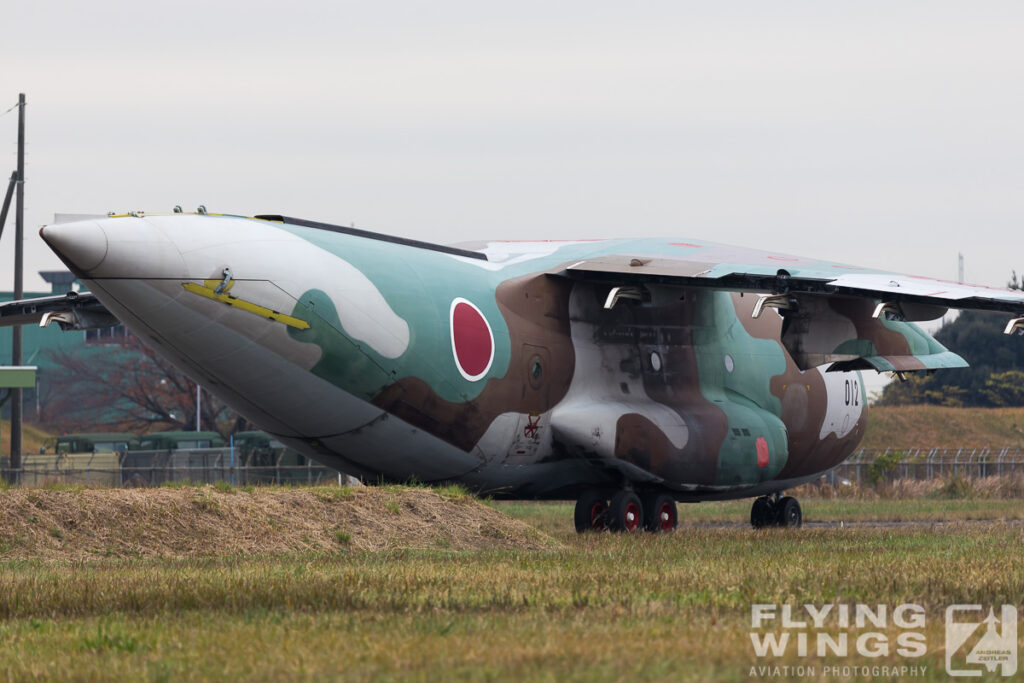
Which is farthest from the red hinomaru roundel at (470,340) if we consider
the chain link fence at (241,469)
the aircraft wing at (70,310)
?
the chain link fence at (241,469)

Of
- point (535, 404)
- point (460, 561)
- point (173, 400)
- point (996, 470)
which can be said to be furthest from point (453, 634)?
point (173, 400)

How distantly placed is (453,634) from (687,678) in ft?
7.43

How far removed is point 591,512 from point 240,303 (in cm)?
797

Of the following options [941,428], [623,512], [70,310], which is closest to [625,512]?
[623,512]

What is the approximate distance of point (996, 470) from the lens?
5159 cm

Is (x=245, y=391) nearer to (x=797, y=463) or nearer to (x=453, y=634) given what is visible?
(x=453, y=634)

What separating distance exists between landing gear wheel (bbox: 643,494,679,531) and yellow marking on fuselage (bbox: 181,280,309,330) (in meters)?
7.95

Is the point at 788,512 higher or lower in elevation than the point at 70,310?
lower

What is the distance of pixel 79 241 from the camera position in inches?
671

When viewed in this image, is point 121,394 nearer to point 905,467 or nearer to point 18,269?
point 18,269

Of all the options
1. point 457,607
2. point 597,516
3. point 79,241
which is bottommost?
point 597,516

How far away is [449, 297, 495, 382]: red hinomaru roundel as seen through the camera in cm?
2031

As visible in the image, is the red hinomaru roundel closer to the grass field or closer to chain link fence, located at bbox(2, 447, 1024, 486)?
the grass field

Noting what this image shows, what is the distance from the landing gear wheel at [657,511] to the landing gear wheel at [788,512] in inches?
174
